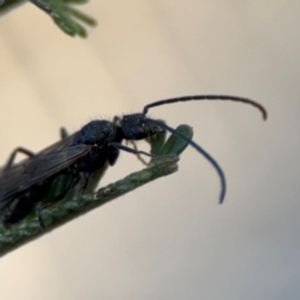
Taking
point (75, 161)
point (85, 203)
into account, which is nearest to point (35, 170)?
point (75, 161)

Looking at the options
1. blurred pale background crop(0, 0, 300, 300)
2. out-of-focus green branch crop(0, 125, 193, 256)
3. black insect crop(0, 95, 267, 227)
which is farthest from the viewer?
blurred pale background crop(0, 0, 300, 300)

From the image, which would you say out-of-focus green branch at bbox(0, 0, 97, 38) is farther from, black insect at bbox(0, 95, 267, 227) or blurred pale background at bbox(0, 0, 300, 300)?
blurred pale background at bbox(0, 0, 300, 300)

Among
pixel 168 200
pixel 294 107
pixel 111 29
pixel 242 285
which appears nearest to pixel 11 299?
pixel 168 200

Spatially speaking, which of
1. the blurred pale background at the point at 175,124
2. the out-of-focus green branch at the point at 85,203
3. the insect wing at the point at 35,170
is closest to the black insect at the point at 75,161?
the insect wing at the point at 35,170

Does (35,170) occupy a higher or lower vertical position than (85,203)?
higher

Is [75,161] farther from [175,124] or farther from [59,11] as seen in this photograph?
[175,124]

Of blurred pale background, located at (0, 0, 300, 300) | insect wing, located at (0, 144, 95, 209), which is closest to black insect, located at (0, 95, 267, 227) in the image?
insect wing, located at (0, 144, 95, 209)

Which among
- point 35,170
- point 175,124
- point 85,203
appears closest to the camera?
point 85,203

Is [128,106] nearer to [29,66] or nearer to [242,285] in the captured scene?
[29,66]
